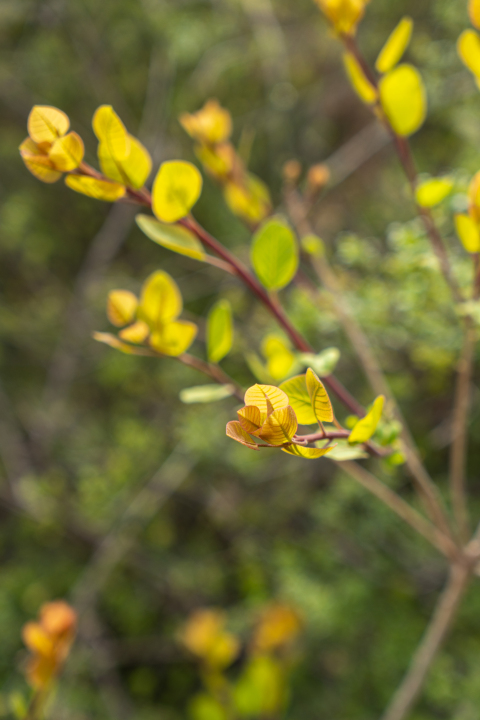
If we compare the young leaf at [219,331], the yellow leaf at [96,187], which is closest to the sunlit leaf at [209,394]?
the young leaf at [219,331]

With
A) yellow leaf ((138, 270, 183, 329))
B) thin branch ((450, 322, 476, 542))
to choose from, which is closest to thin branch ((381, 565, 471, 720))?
thin branch ((450, 322, 476, 542))

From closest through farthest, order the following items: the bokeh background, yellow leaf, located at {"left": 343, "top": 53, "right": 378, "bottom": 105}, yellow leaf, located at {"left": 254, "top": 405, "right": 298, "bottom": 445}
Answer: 1. yellow leaf, located at {"left": 254, "top": 405, "right": 298, "bottom": 445}
2. yellow leaf, located at {"left": 343, "top": 53, "right": 378, "bottom": 105}
3. the bokeh background

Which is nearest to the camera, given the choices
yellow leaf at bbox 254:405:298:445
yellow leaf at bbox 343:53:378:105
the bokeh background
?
yellow leaf at bbox 254:405:298:445

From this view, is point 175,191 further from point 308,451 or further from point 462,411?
point 462,411

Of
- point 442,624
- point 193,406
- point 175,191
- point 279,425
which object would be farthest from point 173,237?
point 193,406

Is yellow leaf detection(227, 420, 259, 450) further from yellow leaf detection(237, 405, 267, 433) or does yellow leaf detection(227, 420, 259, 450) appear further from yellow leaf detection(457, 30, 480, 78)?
yellow leaf detection(457, 30, 480, 78)
